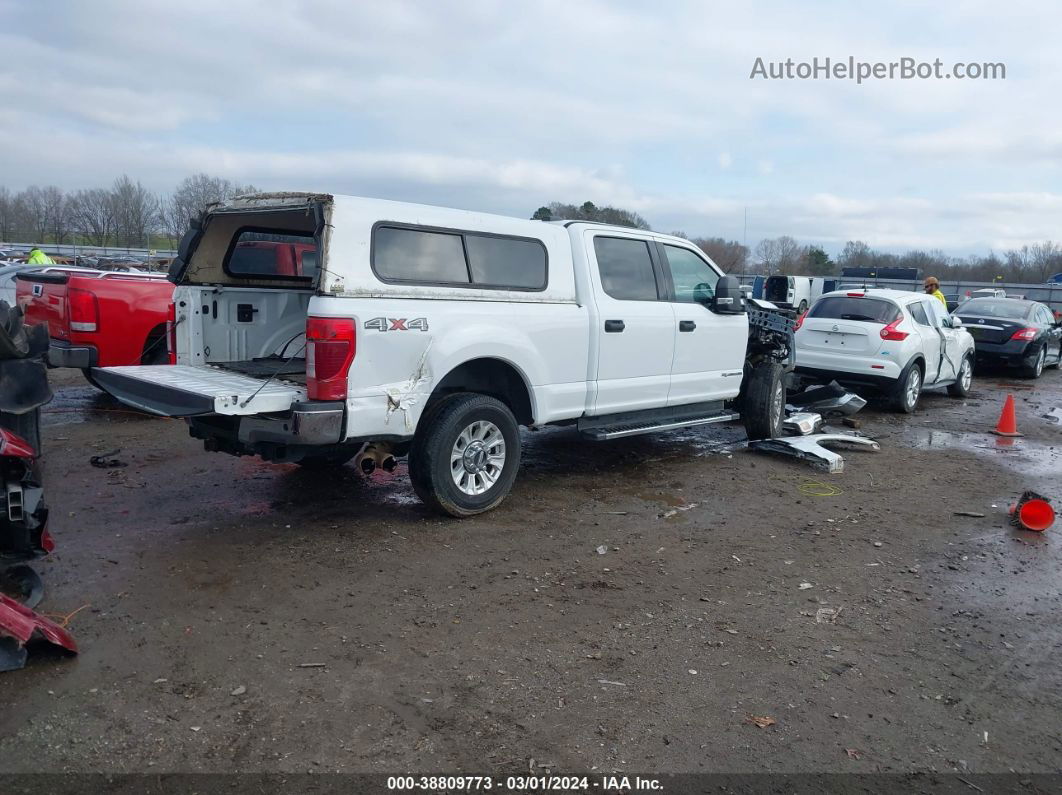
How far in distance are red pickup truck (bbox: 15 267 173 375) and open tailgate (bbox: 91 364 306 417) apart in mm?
3439

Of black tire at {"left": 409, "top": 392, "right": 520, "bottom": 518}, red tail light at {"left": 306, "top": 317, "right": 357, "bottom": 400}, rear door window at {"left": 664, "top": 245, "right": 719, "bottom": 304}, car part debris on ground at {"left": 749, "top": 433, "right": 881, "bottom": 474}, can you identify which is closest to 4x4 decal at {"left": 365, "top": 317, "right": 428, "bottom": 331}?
red tail light at {"left": 306, "top": 317, "right": 357, "bottom": 400}

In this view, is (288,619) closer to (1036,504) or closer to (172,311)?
(172,311)

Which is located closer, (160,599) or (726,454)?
(160,599)

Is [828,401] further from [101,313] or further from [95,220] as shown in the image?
[95,220]

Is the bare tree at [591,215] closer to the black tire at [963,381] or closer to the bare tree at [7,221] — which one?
the black tire at [963,381]

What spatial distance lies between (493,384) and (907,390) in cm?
745

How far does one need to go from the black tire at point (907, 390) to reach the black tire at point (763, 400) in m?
3.21

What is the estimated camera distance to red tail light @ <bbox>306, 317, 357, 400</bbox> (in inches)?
189

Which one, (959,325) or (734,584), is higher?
(959,325)

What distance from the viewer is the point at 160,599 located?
4.40 m

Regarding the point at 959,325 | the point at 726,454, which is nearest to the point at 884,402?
the point at 959,325

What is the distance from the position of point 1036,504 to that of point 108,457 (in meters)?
7.70

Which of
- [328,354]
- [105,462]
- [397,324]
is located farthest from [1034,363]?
[105,462]

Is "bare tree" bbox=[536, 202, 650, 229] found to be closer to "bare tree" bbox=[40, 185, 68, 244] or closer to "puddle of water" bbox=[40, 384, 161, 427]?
"puddle of water" bbox=[40, 384, 161, 427]
